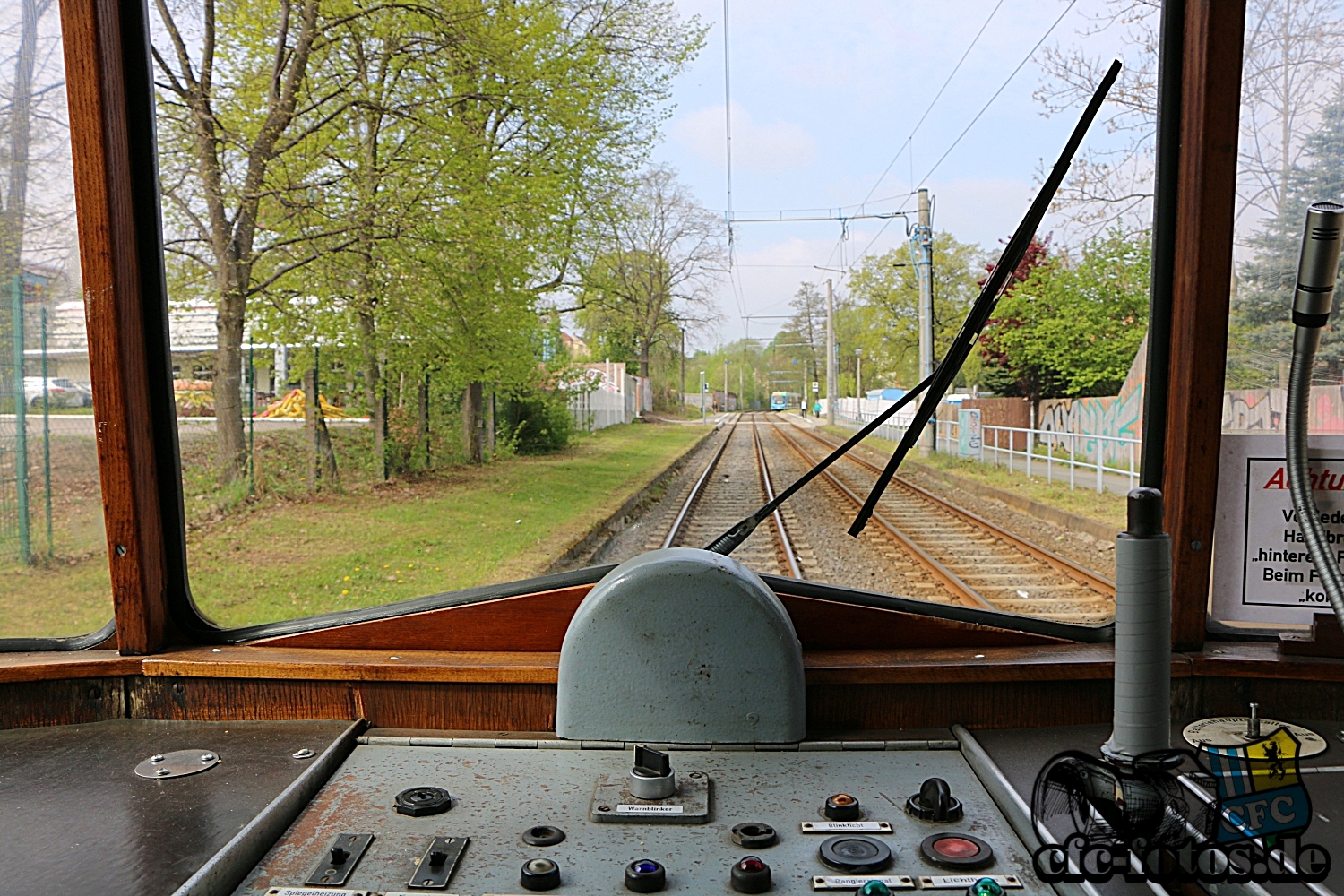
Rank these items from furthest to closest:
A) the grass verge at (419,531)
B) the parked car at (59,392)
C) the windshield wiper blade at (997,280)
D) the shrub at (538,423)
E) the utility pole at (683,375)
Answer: the shrub at (538,423), the grass verge at (419,531), the utility pole at (683,375), the parked car at (59,392), the windshield wiper blade at (997,280)

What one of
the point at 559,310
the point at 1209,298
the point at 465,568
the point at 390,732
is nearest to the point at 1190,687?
the point at 1209,298

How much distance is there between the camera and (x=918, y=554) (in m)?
2.03

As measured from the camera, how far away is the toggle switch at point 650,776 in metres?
1.20

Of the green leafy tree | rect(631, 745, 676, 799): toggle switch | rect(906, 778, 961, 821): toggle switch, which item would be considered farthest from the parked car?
the green leafy tree

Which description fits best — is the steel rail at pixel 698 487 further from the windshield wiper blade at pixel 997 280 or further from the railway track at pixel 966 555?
the windshield wiper blade at pixel 997 280

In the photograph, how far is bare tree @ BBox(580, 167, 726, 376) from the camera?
1.95 metres

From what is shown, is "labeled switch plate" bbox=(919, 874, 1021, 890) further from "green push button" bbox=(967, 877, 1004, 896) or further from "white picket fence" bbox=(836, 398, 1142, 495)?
"white picket fence" bbox=(836, 398, 1142, 495)

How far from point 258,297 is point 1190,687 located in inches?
190

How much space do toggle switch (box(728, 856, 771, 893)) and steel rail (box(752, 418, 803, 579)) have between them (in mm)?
779

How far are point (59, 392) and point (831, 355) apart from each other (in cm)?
158

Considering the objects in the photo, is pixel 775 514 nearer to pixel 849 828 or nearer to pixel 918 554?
pixel 918 554

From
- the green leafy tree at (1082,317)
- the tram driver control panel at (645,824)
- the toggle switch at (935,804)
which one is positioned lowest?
the tram driver control panel at (645,824)

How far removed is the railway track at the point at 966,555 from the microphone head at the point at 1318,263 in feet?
2.32

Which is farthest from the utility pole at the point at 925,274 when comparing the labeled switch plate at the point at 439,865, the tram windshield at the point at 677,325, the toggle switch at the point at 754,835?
the labeled switch plate at the point at 439,865
